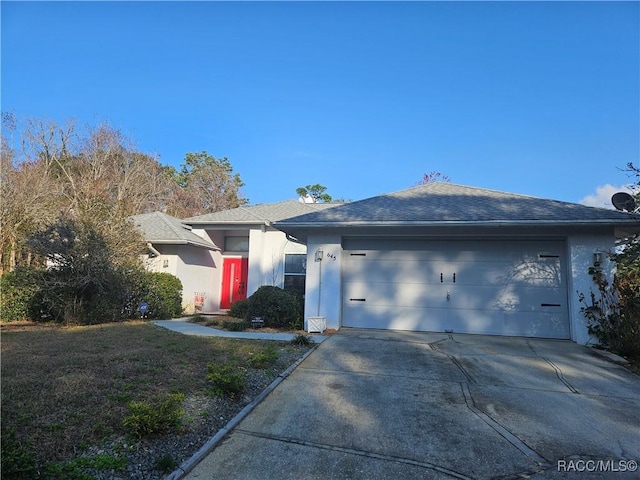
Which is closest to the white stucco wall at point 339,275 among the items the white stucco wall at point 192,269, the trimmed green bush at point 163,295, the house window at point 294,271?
the house window at point 294,271

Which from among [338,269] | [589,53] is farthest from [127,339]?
[589,53]

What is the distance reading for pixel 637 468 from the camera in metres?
3.07

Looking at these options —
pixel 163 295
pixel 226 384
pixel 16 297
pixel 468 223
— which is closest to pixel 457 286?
pixel 468 223

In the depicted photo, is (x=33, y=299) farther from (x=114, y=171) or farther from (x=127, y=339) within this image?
(x=114, y=171)

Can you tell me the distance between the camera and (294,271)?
47.6 ft

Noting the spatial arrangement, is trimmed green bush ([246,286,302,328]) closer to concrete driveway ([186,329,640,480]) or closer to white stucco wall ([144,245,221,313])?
concrete driveway ([186,329,640,480])

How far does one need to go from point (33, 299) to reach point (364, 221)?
989cm

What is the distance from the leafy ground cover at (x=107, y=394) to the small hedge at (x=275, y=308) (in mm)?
2486

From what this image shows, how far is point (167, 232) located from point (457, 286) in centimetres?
1068

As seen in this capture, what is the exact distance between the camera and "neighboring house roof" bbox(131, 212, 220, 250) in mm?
13453

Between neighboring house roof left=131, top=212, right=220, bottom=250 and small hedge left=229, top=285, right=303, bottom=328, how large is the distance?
4.77 metres

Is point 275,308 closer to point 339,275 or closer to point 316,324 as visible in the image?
point 316,324

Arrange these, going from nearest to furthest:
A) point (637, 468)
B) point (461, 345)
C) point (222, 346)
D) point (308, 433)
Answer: point (637, 468) → point (308, 433) → point (222, 346) → point (461, 345)

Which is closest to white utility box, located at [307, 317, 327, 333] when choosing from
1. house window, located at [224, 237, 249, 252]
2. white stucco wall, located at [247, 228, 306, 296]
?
white stucco wall, located at [247, 228, 306, 296]
